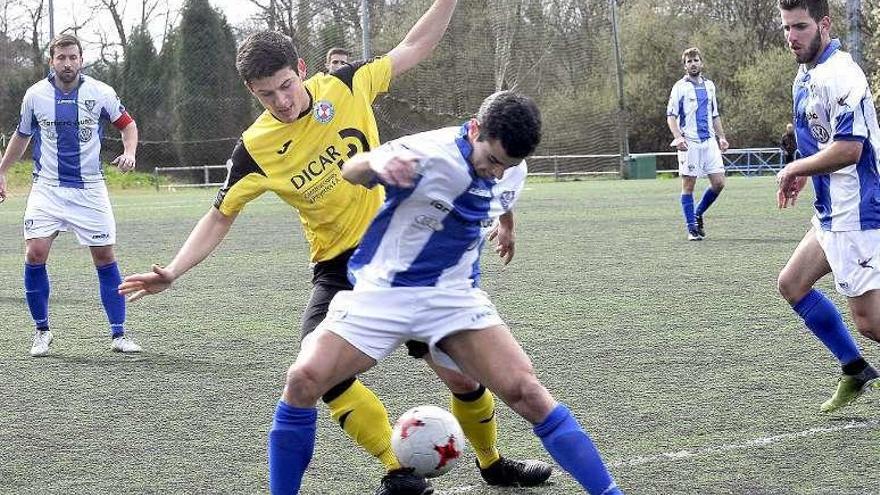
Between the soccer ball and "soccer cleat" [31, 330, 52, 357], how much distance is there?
4.01 metres

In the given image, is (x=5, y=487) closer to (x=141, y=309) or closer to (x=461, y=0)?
(x=141, y=309)

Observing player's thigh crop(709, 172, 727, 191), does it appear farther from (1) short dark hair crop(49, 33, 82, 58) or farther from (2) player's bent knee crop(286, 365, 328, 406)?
(2) player's bent knee crop(286, 365, 328, 406)

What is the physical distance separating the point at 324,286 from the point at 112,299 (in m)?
3.67

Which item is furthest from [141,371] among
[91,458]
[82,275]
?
[82,275]

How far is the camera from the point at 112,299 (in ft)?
26.1

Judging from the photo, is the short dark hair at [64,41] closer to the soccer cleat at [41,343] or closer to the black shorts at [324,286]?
the soccer cleat at [41,343]

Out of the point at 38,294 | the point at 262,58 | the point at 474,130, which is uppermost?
the point at 262,58

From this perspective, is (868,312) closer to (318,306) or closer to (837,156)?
(837,156)

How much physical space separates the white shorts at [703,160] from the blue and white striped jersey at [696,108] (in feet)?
0.40

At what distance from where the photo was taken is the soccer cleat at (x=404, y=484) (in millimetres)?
4363

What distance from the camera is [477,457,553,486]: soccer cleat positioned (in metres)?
4.57

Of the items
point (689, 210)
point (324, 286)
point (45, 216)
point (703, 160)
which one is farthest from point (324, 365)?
point (703, 160)

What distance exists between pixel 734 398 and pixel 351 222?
2.21 m

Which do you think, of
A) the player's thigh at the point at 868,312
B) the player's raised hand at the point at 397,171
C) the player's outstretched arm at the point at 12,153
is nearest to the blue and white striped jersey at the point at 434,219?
the player's raised hand at the point at 397,171
